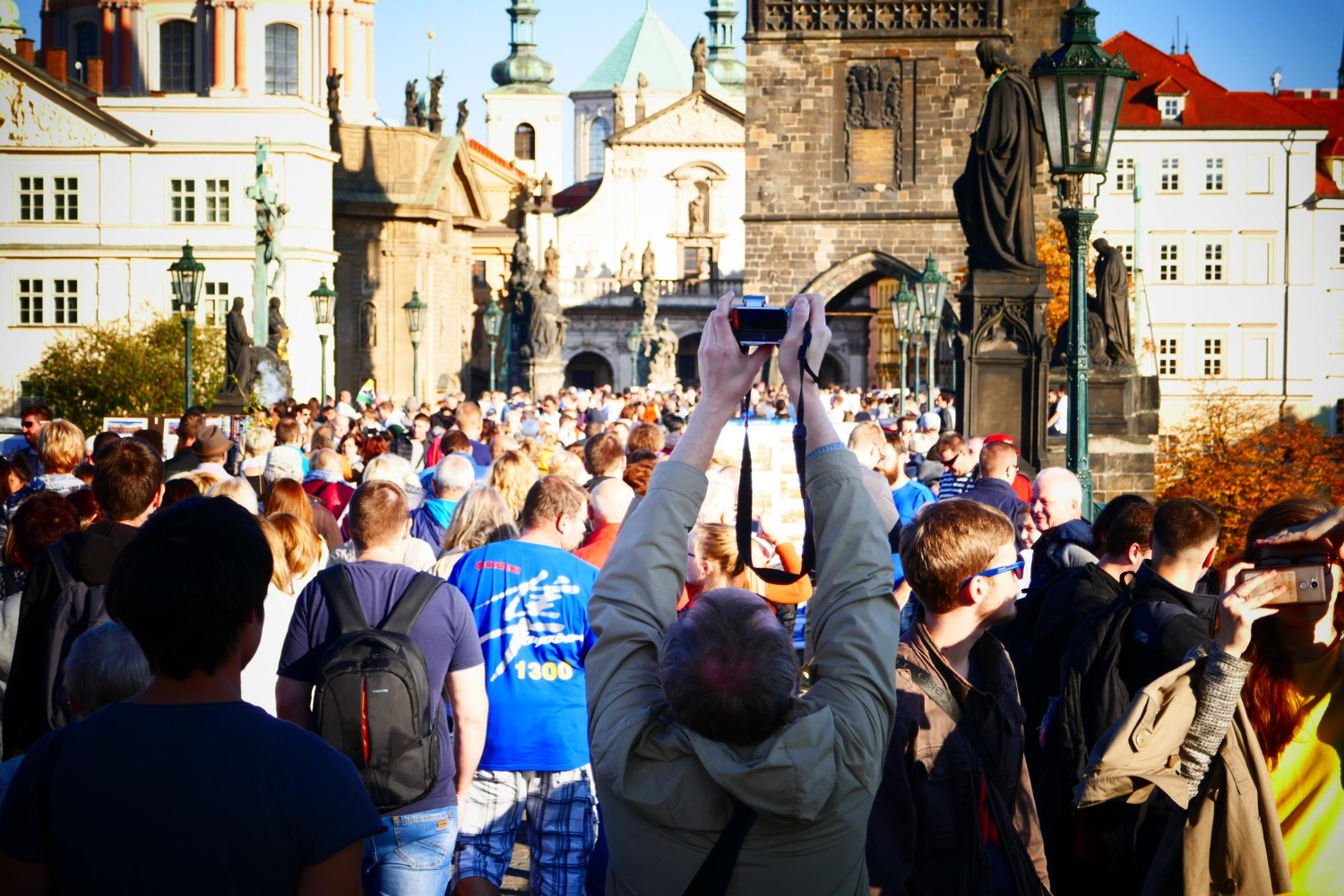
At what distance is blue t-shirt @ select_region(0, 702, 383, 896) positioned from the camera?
260 cm

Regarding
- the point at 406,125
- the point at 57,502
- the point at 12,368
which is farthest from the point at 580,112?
the point at 57,502

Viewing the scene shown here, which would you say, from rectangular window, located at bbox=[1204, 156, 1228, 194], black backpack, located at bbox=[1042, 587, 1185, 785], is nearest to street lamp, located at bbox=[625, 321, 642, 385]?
rectangular window, located at bbox=[1204, 156, 1228, 194]

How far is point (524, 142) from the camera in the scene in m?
103

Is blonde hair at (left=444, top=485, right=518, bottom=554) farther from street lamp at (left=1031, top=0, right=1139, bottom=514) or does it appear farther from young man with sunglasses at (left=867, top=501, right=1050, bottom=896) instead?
street lamp at (left=1031, top=0, right=1139, bottom=514)

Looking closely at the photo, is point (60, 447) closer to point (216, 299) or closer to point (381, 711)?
point (381, 711)

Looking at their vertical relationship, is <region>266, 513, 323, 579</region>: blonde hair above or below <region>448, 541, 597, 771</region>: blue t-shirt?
above

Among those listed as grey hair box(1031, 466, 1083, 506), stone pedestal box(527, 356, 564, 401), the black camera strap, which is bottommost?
grey hair box(1031, 466, 1083, 506)

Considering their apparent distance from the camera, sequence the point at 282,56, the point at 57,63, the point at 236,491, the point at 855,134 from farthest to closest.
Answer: the point at 282,56 < the point at 855,134 < the point at 57,63 < the point at 236,491

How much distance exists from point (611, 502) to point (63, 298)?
35.5m

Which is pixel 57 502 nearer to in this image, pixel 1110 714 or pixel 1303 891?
pixel 1110 714

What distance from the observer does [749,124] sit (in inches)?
1802

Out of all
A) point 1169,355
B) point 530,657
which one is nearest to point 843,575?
point 530,657

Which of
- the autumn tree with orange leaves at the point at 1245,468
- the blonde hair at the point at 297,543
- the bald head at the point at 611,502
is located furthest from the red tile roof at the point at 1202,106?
the blonde hair at the point at 297,543

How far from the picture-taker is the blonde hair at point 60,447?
8.52 meters
